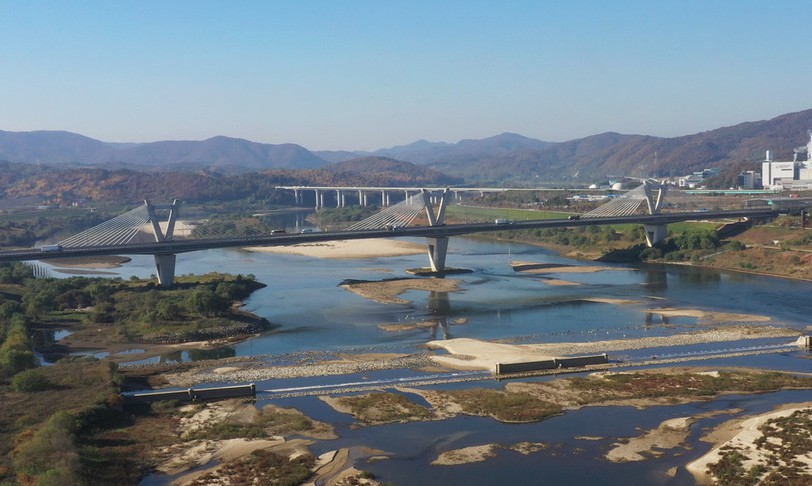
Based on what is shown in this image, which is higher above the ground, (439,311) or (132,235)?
(132,235)

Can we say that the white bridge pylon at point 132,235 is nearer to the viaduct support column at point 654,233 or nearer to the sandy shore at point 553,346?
the sandy shore at point 553,346

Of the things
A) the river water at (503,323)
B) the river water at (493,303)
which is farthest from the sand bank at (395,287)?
the river water at (503,323)

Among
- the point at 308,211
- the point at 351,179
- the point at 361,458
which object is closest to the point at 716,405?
the point at 361,458

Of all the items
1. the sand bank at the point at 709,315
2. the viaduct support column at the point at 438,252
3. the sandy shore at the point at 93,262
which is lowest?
the sand bank at the point at 709,315

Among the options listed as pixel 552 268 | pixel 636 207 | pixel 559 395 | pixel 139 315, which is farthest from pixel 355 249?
pixel 559 395

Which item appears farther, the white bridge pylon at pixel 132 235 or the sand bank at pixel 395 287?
the white bridge pylon at pixel 132 235

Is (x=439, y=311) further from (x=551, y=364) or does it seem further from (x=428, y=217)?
(x=428, y=217)

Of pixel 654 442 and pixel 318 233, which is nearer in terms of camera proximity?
pixel 654 442
